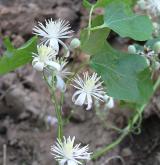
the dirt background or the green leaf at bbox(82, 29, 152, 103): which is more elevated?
the dirt background

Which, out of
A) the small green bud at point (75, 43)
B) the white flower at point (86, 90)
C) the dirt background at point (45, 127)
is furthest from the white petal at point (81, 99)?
the dirt background at point (45, 127)

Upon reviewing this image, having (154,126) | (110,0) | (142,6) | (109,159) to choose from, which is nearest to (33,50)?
(110,0)

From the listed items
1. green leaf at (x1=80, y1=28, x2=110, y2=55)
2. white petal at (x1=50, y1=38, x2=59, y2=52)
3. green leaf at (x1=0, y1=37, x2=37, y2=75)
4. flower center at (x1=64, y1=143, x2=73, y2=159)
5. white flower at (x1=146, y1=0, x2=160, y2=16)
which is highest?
white flower at (x1=146, y1=0, x2=160, y2=16)

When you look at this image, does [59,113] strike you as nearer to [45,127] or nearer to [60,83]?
[60,83]

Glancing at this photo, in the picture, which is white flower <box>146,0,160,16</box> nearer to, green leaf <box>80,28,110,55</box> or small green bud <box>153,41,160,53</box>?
small green bud <box>153,41,160,53</box>

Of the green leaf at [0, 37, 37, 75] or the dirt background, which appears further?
the dirt background

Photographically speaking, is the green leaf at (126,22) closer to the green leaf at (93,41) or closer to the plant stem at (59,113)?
the green leaf at (93,41)

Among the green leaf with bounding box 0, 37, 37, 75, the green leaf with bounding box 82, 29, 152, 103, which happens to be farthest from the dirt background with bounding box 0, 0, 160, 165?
the green leaf with bounding box 0, 37, 37, 75
